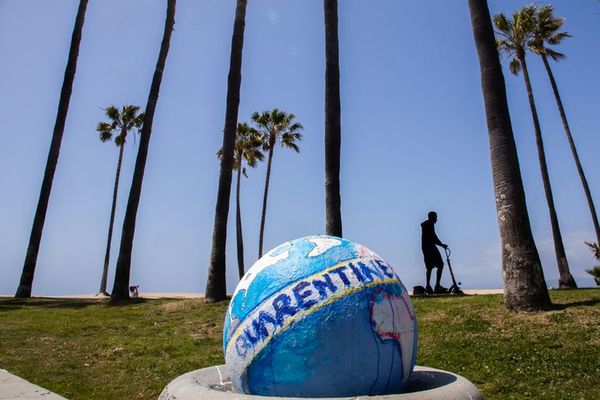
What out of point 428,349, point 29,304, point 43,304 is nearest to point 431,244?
point 428,349

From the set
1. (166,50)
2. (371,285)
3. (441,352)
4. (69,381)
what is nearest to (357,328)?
(371,285)

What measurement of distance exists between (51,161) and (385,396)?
25485 millimetres

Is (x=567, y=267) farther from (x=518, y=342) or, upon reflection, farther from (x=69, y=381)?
(x=69, y=381)

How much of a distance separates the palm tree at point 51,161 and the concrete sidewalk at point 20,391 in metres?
17.2

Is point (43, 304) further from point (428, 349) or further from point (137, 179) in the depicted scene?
point (428, 349)

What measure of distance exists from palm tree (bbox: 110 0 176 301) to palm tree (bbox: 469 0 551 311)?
15369 millimetres

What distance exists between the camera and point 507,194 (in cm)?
1127

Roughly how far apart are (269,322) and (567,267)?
20678mm

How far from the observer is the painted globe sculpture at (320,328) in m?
3.68

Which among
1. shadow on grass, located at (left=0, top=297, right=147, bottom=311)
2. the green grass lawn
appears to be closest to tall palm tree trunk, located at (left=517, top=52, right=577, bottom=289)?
the green grass lawn

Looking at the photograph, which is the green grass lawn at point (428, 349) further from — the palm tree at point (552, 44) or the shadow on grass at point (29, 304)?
the palm tree at point (552, 44)

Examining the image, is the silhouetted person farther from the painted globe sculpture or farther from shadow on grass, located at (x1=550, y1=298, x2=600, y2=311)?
the painted globe sculpture

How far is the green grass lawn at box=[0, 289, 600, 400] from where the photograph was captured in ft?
25.3

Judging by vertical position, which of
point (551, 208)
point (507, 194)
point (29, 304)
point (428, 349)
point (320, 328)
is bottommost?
point (428, 349)
